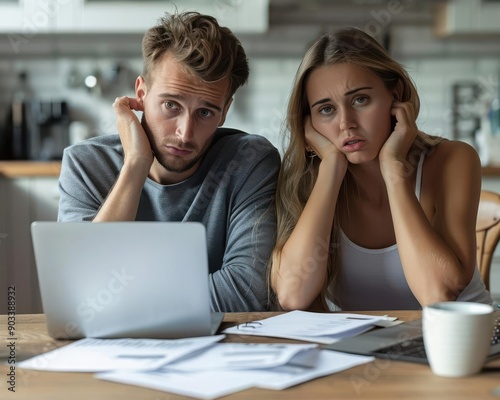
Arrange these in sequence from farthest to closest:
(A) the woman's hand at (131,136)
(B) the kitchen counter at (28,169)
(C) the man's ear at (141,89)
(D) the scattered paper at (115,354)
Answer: (B) the kitchen counter at (28,169) → (C) the man's ear at (141,89) → (A) the woman's hand at (131,136) → (D) the scattered paper at (115,354)

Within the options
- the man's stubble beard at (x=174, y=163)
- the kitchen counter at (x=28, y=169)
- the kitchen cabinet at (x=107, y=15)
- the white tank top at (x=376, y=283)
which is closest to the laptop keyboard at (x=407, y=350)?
the white tank top at (x=376, y=283)

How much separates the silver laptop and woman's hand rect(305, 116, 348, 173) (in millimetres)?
728

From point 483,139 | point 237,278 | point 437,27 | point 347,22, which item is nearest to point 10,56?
point 347,22

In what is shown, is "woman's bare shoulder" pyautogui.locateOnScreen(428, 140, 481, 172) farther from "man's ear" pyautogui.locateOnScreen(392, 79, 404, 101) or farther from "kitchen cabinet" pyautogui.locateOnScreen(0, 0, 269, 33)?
"kitchen cabinet" pyautogui.locateOnScreen(0, 0, 269, 33)

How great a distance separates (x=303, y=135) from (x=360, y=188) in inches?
7.7

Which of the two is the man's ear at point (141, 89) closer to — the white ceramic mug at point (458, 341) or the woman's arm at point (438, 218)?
the woman's arm at point (438, 218)

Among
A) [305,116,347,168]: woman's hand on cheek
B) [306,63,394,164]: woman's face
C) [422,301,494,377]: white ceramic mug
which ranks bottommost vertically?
[422,301,494,377]: white ceramic mug

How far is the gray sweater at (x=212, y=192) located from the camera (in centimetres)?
179

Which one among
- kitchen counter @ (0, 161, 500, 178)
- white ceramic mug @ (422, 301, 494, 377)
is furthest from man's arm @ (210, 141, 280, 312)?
kitchen counter @ (0, 161, 500, 178)

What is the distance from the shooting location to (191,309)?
3.89 ft

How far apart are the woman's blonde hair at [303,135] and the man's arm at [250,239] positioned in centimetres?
3

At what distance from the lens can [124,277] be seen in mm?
1160

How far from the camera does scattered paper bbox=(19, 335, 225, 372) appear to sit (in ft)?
3.38

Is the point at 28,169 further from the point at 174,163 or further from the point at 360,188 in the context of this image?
the point at 360,188
